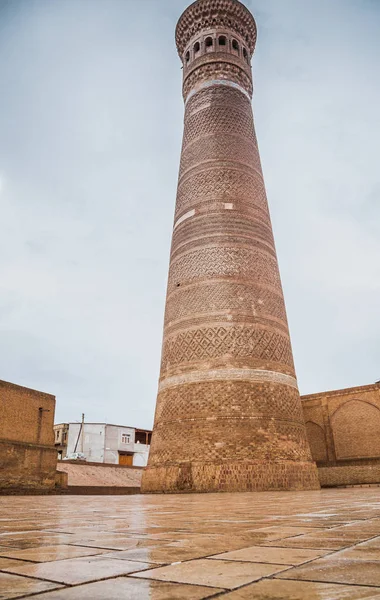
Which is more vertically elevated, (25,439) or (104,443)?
(104,443)

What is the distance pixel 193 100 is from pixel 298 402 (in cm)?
746

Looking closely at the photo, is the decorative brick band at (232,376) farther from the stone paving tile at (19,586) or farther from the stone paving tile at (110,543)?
the stone paving tile at (19,586)

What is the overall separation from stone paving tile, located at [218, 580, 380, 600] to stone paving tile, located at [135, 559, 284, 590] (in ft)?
0.12

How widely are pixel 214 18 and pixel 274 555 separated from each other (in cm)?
1302

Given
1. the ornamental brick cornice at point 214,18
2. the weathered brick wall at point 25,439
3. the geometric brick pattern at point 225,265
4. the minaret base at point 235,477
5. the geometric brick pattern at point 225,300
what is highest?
the ornamental brick cornice at point 214,18

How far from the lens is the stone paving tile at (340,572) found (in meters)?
0.79

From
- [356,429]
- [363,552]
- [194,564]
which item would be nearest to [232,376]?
[356,429]

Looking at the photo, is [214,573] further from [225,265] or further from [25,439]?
[25,439]

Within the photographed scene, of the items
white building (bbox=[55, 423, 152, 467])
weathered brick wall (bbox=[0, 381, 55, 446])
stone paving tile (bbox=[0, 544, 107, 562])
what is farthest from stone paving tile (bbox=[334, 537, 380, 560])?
white building (bbox=[55, 423, 152, 467])

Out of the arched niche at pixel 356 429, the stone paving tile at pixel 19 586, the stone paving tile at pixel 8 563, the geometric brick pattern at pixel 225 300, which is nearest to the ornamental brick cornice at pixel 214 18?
the geometric brick pattern at pixel 225 300

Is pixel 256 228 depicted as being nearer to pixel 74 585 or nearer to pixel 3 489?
pixel 3 489

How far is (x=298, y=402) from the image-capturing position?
8.95 meters

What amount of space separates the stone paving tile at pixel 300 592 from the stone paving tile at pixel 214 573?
38 mm

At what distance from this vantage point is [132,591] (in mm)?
727
